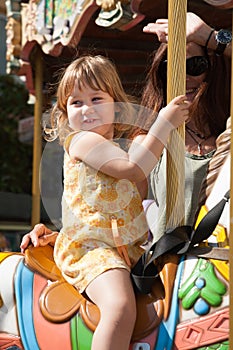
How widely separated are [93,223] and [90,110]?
0.87 ft

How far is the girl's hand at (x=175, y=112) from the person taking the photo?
1628mm

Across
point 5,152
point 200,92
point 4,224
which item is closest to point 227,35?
point 200,92

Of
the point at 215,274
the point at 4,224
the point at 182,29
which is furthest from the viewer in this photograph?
the point at 4,224

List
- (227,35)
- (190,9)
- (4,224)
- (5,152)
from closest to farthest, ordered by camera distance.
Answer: (227,35) < (190,9) < (4,224) < (5,152)

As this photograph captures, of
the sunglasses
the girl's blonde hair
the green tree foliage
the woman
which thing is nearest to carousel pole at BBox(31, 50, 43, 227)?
the woman

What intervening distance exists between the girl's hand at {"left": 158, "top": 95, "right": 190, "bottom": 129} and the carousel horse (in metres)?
0.14

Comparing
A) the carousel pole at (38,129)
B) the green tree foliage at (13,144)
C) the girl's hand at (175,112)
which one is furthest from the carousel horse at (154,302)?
the green tree foliage at (13,144)

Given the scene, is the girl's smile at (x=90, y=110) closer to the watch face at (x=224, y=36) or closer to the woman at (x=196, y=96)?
the woman at (x=196, y=96)

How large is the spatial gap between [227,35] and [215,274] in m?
0.76

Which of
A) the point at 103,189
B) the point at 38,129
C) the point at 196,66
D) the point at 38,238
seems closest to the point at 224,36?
the point at 196,66

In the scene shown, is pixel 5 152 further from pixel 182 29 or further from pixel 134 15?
pixel 182 29

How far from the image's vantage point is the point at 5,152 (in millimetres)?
9680

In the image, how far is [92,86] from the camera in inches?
69.9

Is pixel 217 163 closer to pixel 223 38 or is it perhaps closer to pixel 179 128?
pixel 179 128
